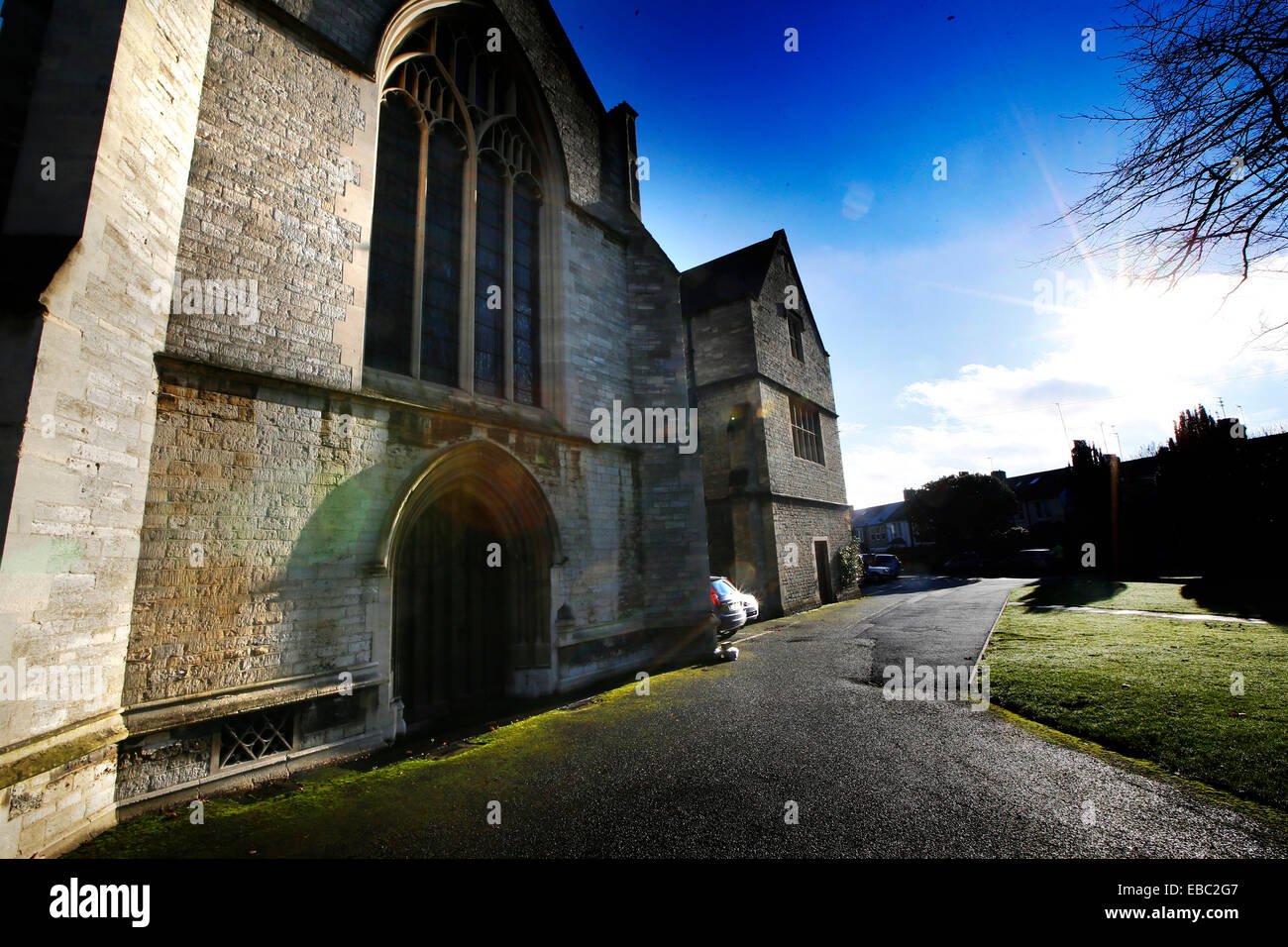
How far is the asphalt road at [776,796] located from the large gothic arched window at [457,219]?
5.01m

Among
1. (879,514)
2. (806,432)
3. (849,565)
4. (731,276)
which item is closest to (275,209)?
(731,276)

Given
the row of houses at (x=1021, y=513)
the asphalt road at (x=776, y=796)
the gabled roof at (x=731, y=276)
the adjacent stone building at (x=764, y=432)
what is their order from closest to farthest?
the asphalt road at (x=776, y=796) → the adjacent stone building at (x=764, y=432) → the gabled roof at (x=731, y=276) → the row of houses at (x=1021, y=513)

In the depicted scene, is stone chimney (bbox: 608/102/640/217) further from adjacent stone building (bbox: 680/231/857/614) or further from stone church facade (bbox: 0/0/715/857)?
adjacent stone building (bbox: 680/231/857/614)

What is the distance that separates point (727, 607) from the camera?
1092cm

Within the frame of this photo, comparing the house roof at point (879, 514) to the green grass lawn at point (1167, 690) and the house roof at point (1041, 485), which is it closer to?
the house roof at point (1041, 485)

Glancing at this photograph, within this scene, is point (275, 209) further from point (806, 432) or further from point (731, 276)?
point (806, 432)

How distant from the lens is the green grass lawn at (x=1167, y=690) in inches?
150

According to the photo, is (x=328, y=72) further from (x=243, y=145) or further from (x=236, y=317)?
(x=236, y=317)

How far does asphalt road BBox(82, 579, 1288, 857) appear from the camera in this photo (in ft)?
10.1

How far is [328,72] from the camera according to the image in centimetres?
622

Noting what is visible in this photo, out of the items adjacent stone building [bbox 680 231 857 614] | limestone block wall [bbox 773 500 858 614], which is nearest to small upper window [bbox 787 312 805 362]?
adjacent stone building [bbox 680 231 857 614]

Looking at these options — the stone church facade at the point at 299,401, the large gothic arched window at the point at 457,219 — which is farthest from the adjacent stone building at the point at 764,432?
the large gothic arched window at the point at 457,219
